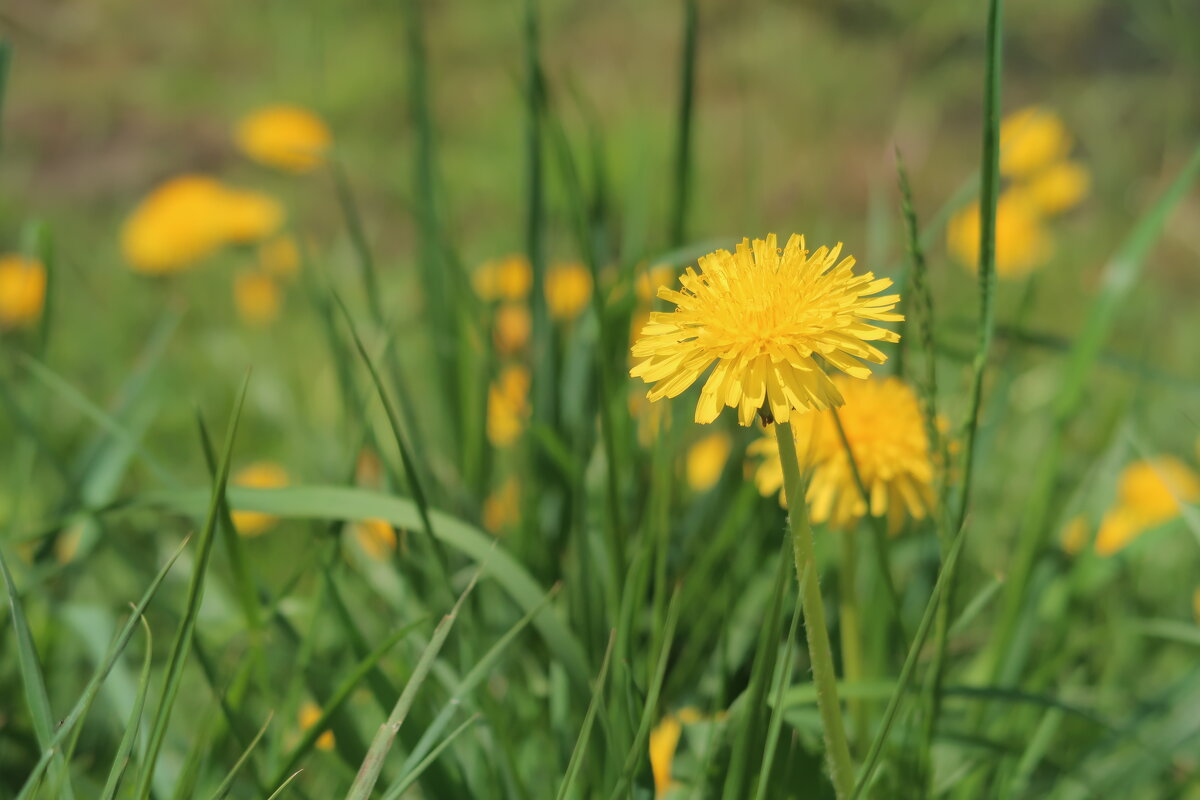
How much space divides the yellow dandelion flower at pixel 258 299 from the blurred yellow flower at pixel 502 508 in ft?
2.89

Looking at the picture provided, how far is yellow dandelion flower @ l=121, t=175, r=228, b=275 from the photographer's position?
1705 millimetres

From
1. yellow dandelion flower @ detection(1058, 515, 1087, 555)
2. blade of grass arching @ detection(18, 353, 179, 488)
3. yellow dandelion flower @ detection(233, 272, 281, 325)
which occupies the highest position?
yellow dandelion flower @ detection(233, 272, 281, 325)

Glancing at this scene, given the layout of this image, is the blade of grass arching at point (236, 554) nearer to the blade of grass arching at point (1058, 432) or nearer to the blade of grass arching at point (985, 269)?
the blade of grass arching at point (985, 269)

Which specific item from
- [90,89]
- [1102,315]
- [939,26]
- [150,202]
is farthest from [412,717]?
[90,89]

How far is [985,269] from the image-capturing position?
54 centimetres

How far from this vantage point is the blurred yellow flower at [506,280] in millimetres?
1280

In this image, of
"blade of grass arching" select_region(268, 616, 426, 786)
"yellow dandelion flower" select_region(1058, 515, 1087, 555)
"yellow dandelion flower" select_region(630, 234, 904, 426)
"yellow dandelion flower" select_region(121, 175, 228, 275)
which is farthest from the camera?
"yellow dandelion flower" select_region(121, 175, 228, 275)

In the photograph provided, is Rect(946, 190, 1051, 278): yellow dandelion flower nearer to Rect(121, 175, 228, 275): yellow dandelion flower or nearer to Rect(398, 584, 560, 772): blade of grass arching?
Rect(121, 175, 228, 275): yellow dandelion flower

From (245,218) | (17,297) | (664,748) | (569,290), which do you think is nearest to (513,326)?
(569,290)

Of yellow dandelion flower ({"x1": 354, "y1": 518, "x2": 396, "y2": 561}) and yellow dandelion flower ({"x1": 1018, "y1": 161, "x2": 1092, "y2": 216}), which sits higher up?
yellow dandelion flower ({"x1": 1018, "y1": 161, "x2": 1092, "y2": 216})

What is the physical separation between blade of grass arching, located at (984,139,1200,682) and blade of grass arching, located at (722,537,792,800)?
0.30 metres

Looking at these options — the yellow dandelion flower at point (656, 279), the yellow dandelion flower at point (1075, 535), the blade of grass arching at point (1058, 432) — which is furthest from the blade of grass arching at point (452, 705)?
the yellow dandelion flower at point (1075, 535)

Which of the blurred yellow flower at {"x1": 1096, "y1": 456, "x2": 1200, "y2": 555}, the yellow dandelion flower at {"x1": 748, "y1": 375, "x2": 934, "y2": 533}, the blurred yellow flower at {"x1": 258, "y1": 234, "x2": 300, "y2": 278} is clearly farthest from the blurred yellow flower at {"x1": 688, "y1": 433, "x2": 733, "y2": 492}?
the blurred yellow flower at {"x1": 258, "y1": 234, "x2": 300, "y2": 278}

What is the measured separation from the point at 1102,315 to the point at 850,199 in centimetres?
151
